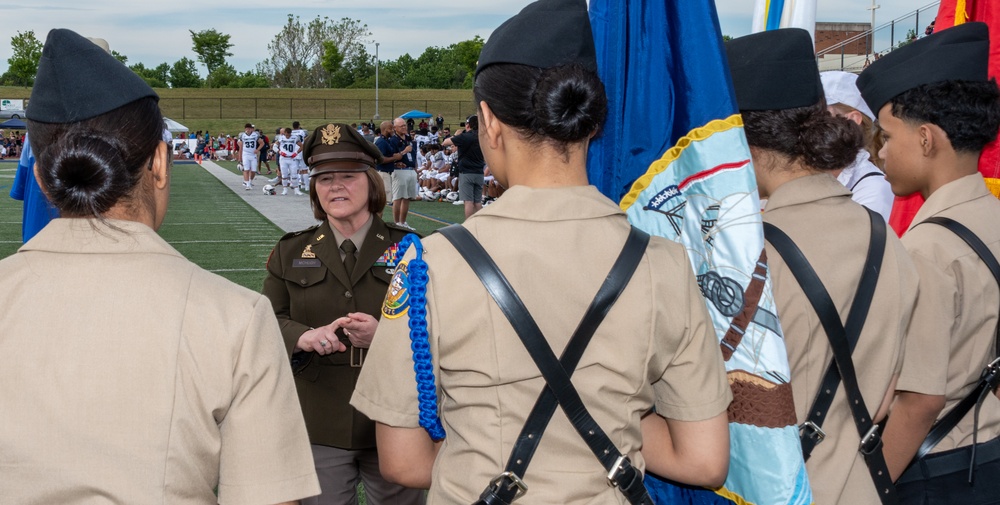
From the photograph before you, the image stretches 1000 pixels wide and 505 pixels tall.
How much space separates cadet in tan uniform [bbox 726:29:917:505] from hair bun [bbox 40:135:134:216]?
4.77ft

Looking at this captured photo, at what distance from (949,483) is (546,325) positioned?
1.60 meters

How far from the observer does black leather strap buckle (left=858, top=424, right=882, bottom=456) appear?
220 centimetres

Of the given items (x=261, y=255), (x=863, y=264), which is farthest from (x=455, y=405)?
(x=261, y=255)

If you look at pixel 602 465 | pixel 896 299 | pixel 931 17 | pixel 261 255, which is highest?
pixel 931 17

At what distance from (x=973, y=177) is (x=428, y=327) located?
6.26 ft

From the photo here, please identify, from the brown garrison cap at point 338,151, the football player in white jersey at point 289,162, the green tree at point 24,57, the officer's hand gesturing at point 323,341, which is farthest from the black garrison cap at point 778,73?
the green tree at point 24,57

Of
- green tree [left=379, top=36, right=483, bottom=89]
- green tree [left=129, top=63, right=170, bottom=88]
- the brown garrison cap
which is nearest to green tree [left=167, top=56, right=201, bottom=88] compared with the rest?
green tree [left=129, top=63, right=170, bottom=88]

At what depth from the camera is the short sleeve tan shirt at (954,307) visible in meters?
2.34

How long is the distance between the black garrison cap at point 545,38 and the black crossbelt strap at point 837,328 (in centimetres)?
72

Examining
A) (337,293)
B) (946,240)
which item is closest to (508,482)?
(946,240)

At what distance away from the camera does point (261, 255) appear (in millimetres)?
12969

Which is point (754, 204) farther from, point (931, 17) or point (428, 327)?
point (931, 17)

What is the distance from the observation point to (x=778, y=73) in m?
2.24

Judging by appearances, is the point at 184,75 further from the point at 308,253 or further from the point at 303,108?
the point at 308,253
